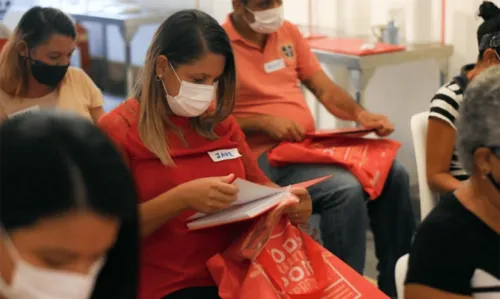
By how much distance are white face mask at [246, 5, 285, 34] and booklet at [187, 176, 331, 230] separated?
45.1 inches

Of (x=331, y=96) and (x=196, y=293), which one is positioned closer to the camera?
(x=196, y=293)

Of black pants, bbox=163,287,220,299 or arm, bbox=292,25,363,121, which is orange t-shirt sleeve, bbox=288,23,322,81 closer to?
arm, bbox=292,25,363,121

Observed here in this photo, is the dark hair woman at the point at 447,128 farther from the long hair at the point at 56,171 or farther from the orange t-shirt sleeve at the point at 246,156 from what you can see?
the long hair at the point at 56,171

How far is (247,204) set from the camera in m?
1.97

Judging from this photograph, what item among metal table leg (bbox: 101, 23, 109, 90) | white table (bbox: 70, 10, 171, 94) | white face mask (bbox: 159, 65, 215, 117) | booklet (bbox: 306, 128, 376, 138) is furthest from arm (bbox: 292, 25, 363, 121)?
metal table leg (bbox: 101, 23, 109, 90)

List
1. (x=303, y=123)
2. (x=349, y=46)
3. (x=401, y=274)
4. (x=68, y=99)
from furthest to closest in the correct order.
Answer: (x=349, y=46), (x=303, y=123), (x=68, y=99), (x=401, y=274)

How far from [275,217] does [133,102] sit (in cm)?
51

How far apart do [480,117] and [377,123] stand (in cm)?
136

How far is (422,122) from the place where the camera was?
8.15 feet

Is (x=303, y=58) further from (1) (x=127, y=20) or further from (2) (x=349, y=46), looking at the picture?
(1) (x=127, y=20)

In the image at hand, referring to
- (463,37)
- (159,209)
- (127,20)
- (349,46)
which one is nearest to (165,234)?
(159,209)

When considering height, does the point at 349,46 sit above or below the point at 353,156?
above

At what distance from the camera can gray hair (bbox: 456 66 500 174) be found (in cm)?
150

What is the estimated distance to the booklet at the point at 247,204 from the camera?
1.92m
